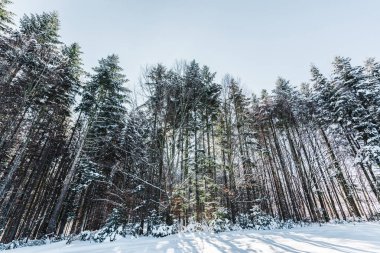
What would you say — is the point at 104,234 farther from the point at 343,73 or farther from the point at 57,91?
the point at 343,73

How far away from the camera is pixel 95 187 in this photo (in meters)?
16.9

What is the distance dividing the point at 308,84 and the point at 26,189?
3048 cm

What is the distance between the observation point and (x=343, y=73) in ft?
63.9

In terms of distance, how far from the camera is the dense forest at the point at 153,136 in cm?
1195

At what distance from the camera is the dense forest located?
39.2 ft

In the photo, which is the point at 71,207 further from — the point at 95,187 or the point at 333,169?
the point at 333,169

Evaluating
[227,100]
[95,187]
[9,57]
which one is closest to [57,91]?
[9,57]

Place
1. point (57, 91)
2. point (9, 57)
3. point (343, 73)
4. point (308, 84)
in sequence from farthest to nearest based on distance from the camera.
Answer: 1. point (308, 84)
2. point (343, 73)
3. point (57, 91)
4. point (9, 57)

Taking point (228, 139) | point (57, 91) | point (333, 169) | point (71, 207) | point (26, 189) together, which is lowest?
point (71, 207)

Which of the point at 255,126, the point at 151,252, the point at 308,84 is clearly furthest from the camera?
the point at 308,84

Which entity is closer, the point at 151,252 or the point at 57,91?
the point at 151,252

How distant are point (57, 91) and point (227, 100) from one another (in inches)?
539

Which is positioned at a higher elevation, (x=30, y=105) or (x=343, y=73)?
(x=343, y=73)

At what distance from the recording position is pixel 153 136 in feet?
29.9
